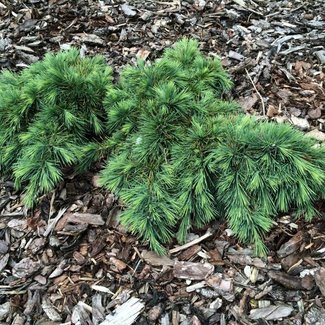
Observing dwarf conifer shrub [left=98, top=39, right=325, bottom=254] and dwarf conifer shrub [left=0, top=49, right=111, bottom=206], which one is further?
dwarf conifer shrub [left=0, top=49, right=111, bottom=206]

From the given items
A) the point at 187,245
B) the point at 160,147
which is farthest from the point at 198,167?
the point at 187,245

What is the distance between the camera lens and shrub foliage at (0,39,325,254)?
7.24 ft

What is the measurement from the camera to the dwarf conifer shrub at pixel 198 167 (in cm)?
219

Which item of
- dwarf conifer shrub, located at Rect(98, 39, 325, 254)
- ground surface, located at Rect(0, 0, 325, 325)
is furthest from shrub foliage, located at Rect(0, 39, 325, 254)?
ground surface, located at Rect(0, 0, 325, 325)

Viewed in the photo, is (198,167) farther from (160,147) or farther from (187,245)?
(187,245)

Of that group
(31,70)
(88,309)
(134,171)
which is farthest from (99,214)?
(31,70)

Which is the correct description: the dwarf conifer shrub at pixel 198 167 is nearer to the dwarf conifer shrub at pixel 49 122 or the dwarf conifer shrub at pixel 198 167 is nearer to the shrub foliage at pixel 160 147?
the shrub foliage at pixel 160 147

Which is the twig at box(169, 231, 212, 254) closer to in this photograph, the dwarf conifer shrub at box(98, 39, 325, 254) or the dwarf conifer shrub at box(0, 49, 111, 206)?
the dwarf conifer shrub at box(98, 39, 325, 254)

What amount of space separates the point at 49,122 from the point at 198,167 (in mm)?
870

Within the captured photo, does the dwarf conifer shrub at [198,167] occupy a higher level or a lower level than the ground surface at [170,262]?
higher

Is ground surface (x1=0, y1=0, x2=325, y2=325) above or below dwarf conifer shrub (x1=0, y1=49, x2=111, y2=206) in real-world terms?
below

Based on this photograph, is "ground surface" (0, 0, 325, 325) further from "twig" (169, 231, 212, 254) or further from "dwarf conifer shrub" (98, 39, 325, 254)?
"dwarf conifer shrub" (98, 39, 325, 254)

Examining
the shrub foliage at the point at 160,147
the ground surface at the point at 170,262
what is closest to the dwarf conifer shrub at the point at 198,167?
the shrub foliage at the point at 160,147

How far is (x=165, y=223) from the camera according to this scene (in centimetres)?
228
